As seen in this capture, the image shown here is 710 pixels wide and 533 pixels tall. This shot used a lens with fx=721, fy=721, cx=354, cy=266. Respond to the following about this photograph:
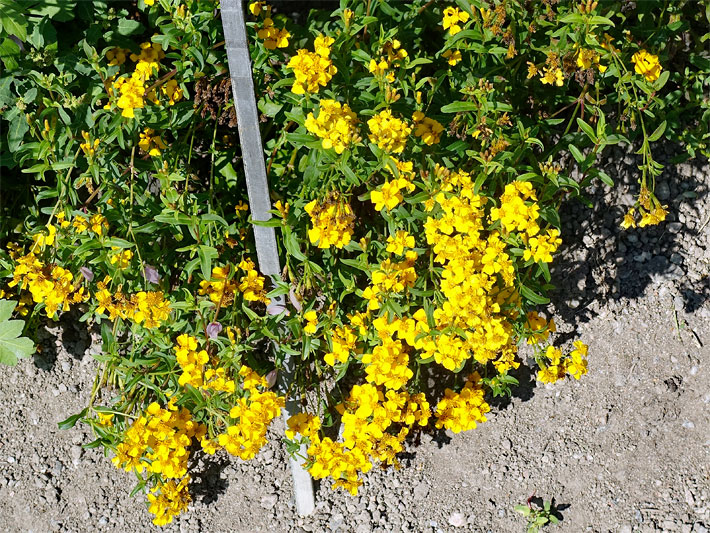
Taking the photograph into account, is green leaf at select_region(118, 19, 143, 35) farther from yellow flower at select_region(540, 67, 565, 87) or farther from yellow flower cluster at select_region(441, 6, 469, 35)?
yellow flower at select_region(540, 67, 565, 87)

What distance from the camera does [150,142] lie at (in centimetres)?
226

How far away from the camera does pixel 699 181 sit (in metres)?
2.91

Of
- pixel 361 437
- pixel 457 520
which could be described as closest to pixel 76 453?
pixel 361 437

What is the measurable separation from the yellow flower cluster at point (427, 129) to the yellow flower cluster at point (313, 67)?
33 cm

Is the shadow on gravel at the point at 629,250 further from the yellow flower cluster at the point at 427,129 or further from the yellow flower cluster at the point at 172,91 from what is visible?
the yellow flower cluster at the point at 172,91

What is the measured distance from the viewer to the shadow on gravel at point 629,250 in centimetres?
292

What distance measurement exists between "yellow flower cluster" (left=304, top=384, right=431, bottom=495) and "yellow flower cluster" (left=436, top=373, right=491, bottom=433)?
0.54 feet

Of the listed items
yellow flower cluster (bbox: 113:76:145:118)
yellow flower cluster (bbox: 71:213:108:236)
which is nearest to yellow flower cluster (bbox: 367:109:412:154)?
yellow flower cluster (bbox: 113:76:145:118)

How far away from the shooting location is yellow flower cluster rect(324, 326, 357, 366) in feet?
7.59

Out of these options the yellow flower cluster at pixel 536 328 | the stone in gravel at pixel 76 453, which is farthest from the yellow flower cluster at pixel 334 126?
the stone in gravel at pixel 76 453

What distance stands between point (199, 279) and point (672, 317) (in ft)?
6.31

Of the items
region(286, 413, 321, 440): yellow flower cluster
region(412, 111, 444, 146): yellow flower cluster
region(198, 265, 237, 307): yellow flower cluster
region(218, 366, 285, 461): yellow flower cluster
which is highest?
region(412, 111, 444, 146): yellow flower cluster

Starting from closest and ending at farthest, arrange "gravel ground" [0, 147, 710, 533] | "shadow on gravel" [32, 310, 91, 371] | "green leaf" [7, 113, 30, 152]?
"green leaf" [7, 113, 30, 152]
"gravel ground" [0, 147, 710, 533]
"shadow on gravel" [32, 310, 91, 371]

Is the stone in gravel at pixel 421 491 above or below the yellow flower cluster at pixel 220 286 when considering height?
below
